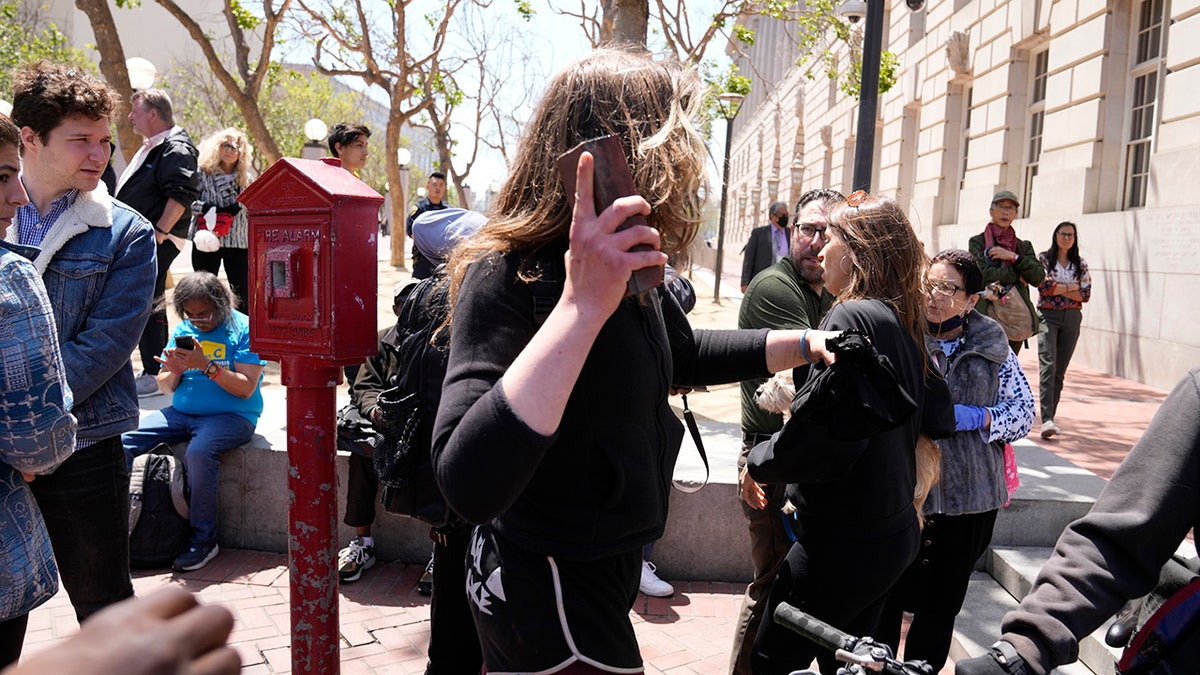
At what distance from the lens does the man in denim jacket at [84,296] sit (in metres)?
2.75

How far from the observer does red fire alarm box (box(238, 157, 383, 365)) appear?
248cm

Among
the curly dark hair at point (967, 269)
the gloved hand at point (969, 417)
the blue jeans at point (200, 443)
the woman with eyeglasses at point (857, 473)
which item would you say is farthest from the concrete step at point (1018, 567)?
the blue jeans at point (200, 443)

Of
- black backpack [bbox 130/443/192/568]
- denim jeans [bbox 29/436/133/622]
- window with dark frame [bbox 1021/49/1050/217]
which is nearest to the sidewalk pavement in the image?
black backpack [bbox 130/443/192/568]

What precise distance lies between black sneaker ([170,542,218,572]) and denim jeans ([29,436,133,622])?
71.5 inches

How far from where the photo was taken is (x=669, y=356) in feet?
5.93

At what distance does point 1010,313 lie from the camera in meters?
7.45

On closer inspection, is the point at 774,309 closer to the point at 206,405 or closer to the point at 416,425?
the point at 416,425

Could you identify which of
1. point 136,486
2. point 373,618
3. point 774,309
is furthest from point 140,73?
point 774,309

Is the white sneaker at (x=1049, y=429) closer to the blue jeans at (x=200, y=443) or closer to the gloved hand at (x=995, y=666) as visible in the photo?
the blue jeans at (x=200, y=443)

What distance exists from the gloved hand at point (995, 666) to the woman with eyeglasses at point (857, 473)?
1.05 meters

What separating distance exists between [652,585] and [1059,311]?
5563mm

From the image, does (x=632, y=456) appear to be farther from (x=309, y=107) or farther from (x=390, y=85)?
(x=309, y=107)

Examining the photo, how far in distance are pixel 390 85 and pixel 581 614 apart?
1979 cm

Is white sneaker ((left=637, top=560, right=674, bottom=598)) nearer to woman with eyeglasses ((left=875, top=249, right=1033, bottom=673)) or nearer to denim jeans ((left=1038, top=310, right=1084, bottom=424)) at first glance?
woman with eyeglasses ((left=875, top=249, right=1033, bottom=673))
